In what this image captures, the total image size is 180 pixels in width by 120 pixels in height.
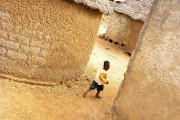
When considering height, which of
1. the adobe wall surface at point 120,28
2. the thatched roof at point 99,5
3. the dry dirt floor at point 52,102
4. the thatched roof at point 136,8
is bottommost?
the dry dirt floor at point 52,102

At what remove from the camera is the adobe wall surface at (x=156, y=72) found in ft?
14.9

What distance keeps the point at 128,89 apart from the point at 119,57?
22.6ft

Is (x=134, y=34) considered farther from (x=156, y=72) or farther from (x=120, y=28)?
(x=156, y=72)

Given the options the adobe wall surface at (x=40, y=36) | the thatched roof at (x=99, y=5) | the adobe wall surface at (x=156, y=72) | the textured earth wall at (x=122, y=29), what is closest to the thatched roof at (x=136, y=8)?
the textured earth wall at (x=122, y=29)

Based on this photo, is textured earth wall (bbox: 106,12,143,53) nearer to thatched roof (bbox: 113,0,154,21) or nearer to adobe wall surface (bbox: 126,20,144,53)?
adobe wall surface (bbox: 126,20,144,53)

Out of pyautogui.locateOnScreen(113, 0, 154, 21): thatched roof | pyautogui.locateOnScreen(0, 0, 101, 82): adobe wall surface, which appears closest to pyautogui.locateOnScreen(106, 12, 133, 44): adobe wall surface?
pyautogui.locateOnScreen(113, 0, 154, 21): thatched roof

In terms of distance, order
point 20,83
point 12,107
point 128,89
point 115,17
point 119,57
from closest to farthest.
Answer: point 12,107 < point 128,89 < point 20,83 < point 119,57 < point 115,17

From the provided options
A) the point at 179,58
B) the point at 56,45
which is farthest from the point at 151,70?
the point at 56,45

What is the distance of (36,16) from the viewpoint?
18.4 ft

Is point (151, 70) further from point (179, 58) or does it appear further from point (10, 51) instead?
point (10, 51)

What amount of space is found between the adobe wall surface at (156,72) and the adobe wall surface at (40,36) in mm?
1757

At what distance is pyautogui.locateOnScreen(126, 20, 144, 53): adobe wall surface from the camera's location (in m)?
13.1

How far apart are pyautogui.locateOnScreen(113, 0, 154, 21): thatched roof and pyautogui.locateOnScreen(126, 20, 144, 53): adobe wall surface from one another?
33cm

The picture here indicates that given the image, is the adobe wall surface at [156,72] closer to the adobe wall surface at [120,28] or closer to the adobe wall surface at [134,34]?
the adobe wall surface at [134,34]
